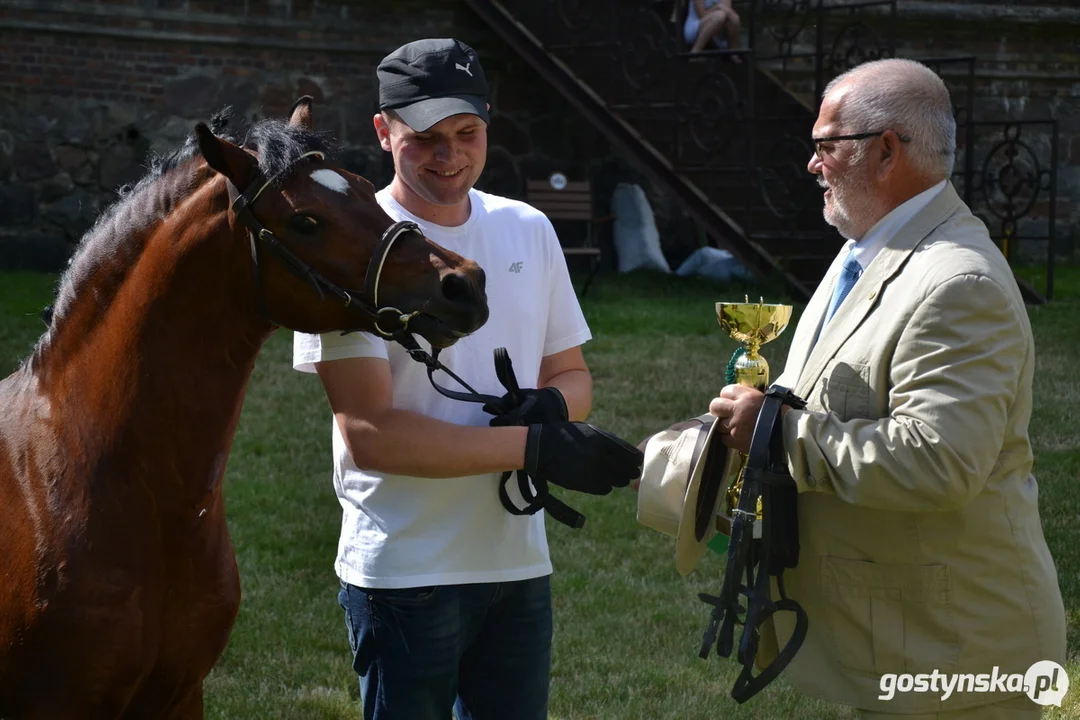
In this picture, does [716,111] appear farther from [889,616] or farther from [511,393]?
[889,616]

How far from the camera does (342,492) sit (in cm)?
285

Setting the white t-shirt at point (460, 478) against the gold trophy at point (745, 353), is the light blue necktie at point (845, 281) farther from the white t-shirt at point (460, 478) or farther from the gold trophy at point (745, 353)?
the white t-shirt at point (460, 478)

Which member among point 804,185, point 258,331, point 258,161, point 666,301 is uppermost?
point 258,161

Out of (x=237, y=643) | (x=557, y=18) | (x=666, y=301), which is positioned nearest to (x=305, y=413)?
(x=237, y=643)

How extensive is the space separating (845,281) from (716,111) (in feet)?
29.0

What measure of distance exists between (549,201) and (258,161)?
1012cm

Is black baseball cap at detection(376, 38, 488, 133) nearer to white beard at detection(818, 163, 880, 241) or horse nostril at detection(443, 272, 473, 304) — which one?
horse nostril at detection(443, 272, 473, 304)

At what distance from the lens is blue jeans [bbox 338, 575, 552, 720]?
2686 millimetres

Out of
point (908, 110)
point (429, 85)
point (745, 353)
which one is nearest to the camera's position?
point (908, 110)

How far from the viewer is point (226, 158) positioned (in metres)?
2.52

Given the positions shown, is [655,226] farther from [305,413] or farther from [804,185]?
[305,413]

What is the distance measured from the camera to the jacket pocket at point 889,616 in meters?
2.51

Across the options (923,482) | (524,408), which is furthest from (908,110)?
(524,408)

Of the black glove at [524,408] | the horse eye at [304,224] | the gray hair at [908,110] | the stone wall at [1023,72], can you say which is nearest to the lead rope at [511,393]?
the black glove at [524,408]
